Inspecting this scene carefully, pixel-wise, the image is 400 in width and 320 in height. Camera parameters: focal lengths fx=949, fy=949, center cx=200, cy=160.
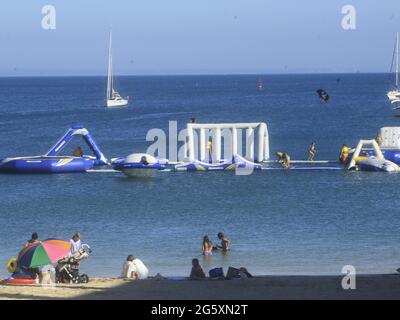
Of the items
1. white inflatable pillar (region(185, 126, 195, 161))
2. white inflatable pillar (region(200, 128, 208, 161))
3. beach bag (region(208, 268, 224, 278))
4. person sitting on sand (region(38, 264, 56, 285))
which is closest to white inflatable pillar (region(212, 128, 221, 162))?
white inflatable pillar (region(200, 128, 208, 161))

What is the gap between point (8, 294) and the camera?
17172 millimetres

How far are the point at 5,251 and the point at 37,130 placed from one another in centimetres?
4943

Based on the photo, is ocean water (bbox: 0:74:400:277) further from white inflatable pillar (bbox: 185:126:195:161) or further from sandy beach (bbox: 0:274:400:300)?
sandy beach (bbox: 0:274:400:300)

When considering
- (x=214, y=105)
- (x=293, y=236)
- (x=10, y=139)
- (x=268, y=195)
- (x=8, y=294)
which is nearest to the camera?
(x=8, y=294)

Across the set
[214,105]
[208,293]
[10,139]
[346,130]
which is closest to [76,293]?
[208,293]

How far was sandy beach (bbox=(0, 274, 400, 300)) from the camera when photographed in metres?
16.7

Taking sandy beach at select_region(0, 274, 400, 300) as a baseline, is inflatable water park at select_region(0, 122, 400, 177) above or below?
above

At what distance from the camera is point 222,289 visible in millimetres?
17562

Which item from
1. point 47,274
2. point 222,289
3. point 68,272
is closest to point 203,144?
point 68,272

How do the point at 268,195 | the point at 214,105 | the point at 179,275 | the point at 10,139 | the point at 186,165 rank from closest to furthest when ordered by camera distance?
the point at 179,275
the point at 268,195
the point at 186,165
the point at 10,139
the point at 214,105

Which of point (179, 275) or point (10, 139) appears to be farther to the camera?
point (10, 139)

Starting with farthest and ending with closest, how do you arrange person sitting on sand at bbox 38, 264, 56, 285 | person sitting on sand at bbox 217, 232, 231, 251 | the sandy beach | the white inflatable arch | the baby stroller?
the white inflatable arch, person sitting on sand at bbox 217, 232, 231, 251, the baby stroller, person sitting on sand at bbox 38, 264, 56, 285, the sandy beach

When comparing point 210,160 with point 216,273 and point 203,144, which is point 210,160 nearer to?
point 203,144
